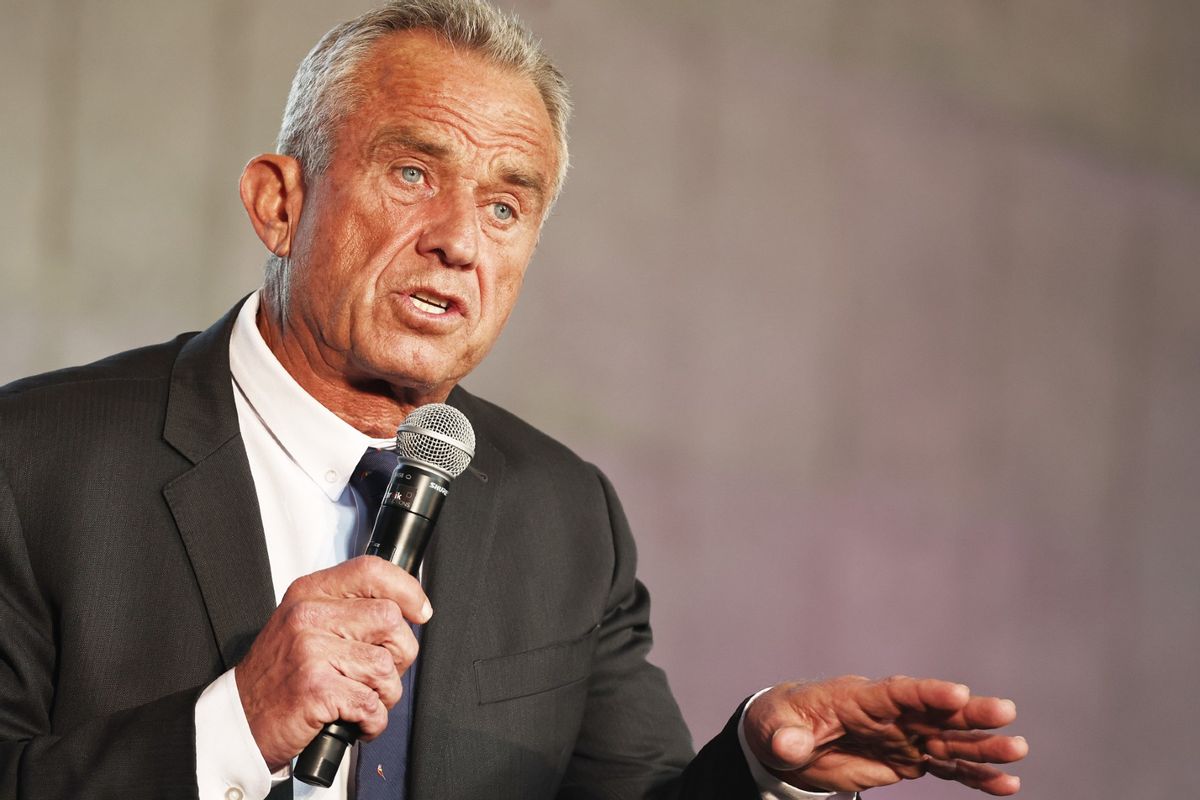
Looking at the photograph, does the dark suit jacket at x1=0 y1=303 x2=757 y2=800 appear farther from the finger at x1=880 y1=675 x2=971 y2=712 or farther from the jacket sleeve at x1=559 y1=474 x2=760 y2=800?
the finger at x1=880 y1=675 x2=971 y2=712

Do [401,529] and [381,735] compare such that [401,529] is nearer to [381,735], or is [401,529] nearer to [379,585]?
[379,585]

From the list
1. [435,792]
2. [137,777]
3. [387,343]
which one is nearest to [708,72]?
[387,343]

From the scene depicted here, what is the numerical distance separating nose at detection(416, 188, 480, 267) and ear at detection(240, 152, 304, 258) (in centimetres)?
26

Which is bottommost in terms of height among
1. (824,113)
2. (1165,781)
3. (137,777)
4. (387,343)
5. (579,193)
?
(1165,781)

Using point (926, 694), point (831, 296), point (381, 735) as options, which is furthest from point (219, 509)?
point (831, 296)

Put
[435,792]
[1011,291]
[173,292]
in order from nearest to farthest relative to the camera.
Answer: [435,792], [173,292], [1011,291]

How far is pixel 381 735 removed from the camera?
186 cm

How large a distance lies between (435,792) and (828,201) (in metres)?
2.09

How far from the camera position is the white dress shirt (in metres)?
1.89

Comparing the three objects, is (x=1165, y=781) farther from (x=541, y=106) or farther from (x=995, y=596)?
(x=541, y=106)

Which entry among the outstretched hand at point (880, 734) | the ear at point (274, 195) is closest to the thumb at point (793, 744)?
the outstretched hand at point (880, 734)

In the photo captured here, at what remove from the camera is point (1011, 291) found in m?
3.65

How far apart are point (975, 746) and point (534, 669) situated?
77cm

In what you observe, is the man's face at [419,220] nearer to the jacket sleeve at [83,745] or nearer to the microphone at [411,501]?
the microphone at [411,501]
